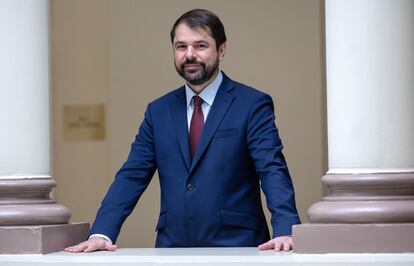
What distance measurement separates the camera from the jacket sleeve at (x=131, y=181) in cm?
Result: 662

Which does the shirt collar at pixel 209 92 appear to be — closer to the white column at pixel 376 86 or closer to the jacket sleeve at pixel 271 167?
the jacket sleeve at pixel 271 167

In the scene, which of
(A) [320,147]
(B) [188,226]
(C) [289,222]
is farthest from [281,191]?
(A) [320,147]

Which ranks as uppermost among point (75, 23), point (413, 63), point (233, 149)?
point (75, 23)

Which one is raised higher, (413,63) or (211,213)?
(413,63)

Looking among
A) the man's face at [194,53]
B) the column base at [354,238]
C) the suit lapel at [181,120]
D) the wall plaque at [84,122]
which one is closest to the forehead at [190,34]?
the man's face at [194,53]

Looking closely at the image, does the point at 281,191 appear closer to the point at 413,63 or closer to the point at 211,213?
the point at 211,213

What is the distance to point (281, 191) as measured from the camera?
624cm

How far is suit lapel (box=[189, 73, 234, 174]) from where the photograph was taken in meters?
6.54

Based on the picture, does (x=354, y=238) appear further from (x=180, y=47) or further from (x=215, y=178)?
(x=180, y=47)

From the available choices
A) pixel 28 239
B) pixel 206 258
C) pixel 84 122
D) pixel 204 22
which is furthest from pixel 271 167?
pixel 84 122

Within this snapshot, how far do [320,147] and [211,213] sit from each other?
457 cm

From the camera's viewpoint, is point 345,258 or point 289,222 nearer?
point 345,258

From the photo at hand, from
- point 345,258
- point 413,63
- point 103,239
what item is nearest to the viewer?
point 345,258

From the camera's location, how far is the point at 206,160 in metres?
6.55
